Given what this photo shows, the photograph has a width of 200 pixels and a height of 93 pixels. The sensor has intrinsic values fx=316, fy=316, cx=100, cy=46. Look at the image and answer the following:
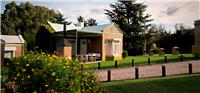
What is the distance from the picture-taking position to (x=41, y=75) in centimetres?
726

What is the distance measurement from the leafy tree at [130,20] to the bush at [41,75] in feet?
155

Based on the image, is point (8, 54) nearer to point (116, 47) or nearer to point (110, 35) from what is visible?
point (110, 35)

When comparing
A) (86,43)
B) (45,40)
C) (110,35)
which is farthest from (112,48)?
(45,40)

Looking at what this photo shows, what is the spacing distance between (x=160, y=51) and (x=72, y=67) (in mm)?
40229

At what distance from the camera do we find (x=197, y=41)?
37.2 meters

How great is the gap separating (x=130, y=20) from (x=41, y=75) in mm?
51246

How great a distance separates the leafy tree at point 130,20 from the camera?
55.9 metres

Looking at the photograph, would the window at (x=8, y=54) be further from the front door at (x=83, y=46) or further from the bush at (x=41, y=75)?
the bush at (x=41, y=75)

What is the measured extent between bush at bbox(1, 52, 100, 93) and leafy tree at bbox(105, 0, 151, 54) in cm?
4731

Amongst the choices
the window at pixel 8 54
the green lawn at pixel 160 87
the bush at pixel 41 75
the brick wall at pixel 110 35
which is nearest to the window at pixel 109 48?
the brick wall at pixel 110 35

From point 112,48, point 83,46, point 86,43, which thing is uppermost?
point 86,43

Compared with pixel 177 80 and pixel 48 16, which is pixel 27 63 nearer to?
pixel 177 80

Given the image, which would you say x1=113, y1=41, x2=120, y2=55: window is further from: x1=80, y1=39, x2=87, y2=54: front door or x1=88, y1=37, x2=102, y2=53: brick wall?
x1=80, y1=39, x2=87, y2=54: front door

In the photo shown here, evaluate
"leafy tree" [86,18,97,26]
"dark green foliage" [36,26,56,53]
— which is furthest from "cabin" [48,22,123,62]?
"leafy tree" [86,18,97,26]
